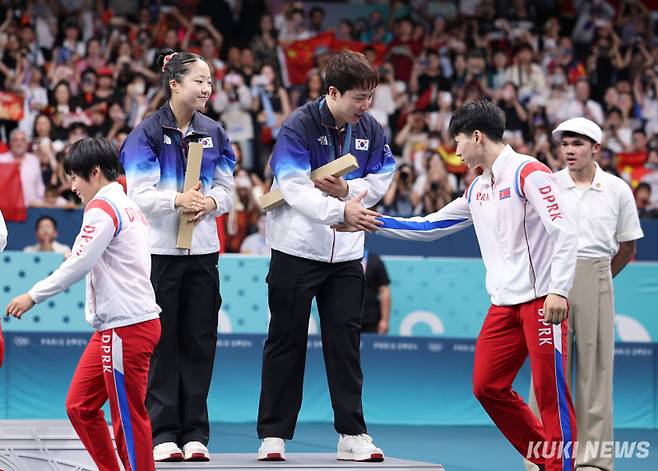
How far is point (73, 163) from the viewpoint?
584cm

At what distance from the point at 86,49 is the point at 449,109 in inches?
196

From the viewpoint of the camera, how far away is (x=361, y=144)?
273 inches

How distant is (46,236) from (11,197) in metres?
0.76

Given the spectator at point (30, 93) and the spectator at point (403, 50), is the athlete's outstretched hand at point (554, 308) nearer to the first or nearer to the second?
the spectator at point (30, 93)

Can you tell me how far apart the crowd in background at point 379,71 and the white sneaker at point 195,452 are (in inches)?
237

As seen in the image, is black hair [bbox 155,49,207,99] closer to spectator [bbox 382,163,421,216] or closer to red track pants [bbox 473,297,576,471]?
red track pants [bbox 473,297,576,471]

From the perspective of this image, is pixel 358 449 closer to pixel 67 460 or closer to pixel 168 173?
pixel 67 460

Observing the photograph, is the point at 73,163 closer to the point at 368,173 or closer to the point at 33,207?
the point at 368,173

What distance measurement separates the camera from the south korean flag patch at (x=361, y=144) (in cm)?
691

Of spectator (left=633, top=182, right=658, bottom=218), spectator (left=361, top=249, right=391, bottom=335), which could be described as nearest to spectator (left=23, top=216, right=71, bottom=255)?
spectator (left=361, top=249, right=391, bottom=335)

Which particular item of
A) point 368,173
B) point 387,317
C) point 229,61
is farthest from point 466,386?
point 229,61

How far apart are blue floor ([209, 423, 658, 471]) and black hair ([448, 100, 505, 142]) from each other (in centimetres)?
266

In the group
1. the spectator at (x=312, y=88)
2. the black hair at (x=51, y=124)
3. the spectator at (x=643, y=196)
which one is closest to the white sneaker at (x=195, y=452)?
the black hair at (x=51, y=124)

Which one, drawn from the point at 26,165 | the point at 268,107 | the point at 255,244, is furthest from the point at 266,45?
the point at 255,244
